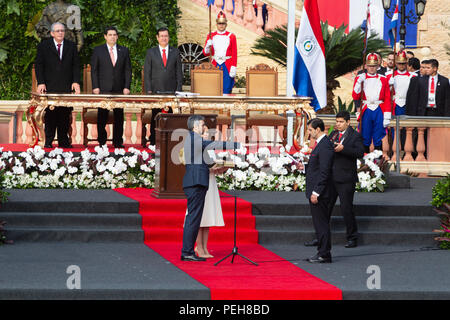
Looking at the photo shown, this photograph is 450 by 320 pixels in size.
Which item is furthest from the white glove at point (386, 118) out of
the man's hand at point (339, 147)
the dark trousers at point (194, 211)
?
the dark trousers at point (194, 211)

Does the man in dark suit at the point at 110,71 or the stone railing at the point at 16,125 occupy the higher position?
the man in dark suit at the point at 110,71

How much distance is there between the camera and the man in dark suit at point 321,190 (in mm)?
10289

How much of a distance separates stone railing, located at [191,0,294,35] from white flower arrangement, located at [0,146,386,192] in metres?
15.2

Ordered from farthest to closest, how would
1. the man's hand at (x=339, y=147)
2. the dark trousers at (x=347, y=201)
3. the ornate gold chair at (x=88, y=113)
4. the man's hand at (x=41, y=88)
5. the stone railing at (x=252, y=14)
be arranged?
1. the stone railing at (x=252, y=14)
2. the ornate gold chair at (x=88, y=113)
3. the man's hand at (x=41, y=88)
4. the dark trousers at (x=347, y=201)
5. the man's hand at (x=339, y=147)

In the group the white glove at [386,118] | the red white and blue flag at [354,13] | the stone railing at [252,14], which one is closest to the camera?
the white glove at [386,118]

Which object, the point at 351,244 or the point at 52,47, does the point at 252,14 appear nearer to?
the point at 52,47

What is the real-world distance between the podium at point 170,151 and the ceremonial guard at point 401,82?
671 cm

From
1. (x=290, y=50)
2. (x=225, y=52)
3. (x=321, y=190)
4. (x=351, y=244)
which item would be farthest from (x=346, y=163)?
(x=225, y=52)

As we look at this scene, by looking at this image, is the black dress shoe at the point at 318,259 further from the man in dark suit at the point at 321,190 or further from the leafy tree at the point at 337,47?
the leafy tree at the point at 337,47

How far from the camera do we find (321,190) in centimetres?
1027

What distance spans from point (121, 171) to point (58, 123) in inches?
75.1

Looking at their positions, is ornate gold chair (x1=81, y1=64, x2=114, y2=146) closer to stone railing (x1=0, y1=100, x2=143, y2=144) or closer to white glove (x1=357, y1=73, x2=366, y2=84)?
stone railing (x1=0, y1=100, x2=143, y2=144)

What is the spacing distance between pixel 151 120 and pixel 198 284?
685 cm

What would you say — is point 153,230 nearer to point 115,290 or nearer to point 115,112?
point 115,290
